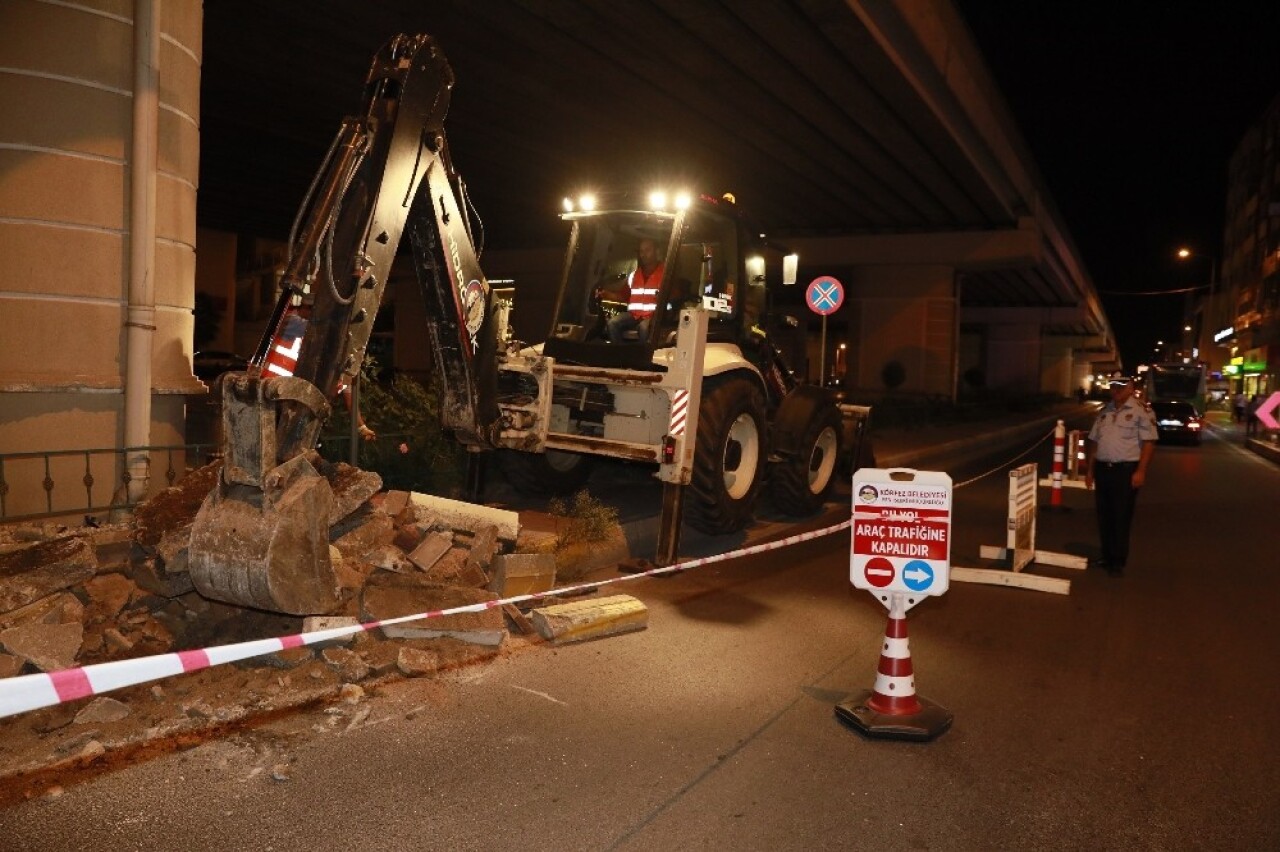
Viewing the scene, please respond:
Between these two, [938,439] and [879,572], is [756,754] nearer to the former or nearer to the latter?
[879,572]

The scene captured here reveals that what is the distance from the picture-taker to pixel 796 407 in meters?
10.6

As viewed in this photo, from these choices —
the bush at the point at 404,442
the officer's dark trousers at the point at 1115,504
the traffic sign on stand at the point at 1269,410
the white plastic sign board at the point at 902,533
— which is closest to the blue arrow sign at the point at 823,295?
the officer's dark trousers at the point at 1115,504

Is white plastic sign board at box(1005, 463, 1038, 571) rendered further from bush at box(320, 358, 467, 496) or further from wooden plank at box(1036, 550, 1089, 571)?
bush at box(320, 358, 467, 496)

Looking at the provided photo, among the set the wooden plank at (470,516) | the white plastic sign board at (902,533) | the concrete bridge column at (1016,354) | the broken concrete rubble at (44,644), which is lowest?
the broken concrete rubble at (44,644)

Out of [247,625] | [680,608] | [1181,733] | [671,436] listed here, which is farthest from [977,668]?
[247,625]

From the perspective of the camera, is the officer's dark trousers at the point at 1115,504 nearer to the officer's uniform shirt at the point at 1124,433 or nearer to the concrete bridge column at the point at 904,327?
the officer's uniform shirt at the point at 1124,433

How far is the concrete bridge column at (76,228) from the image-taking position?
7.42 metres

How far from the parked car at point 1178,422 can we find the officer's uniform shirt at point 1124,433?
22.1 m

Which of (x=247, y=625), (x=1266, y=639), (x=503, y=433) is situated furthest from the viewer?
(x=503, y=433)

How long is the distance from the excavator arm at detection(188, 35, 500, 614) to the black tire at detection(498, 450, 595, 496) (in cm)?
294

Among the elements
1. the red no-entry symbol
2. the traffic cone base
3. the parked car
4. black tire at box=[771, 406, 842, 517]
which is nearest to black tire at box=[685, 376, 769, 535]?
black tire at box=[771, 406, 842, 517]

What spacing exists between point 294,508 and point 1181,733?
468 cm

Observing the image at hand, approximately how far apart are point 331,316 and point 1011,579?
A: 19.8 feet

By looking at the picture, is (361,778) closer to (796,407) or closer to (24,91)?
(24,91)
